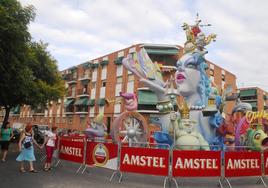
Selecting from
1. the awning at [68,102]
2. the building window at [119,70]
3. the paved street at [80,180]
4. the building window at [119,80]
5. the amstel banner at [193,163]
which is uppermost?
the building window at [119,70]

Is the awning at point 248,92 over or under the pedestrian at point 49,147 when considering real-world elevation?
over

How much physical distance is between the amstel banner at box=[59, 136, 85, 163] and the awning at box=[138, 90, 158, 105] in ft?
83.7

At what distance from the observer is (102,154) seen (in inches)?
403

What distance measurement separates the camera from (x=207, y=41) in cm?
1550

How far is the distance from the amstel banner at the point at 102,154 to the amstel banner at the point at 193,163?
6.50ft

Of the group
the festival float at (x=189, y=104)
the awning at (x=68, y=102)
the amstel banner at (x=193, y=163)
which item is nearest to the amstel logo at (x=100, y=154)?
the amstel banner at (x=193, y=163)

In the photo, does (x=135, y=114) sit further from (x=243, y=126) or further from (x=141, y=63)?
(x=243, y=126)

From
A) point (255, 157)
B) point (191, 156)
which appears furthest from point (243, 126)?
point (191, 156)

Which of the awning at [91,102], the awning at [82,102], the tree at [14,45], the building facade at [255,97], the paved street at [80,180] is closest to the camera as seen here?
the paved street at [80,180]

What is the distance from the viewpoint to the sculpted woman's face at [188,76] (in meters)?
15.1

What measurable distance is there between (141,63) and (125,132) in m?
3.62

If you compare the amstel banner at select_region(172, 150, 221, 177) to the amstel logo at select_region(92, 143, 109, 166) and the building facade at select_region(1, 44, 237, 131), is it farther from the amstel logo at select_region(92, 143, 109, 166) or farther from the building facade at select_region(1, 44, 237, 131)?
the building facade at select_region(1, 44, 237, 131)

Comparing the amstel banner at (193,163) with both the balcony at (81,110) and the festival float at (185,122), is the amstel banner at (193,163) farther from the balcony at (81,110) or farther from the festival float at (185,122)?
the balcony at (81,110)

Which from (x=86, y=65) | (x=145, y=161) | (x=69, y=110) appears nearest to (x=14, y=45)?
(x=145, y=161)
